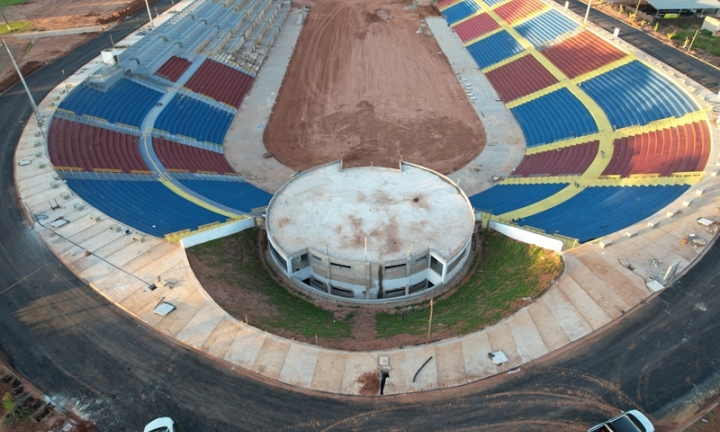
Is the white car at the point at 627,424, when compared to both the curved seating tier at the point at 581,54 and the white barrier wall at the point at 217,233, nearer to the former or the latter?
the white barrier wall at the point at 217,233

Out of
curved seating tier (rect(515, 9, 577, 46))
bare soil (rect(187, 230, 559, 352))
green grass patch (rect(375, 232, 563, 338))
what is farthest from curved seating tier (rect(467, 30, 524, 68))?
bare soil (rect(187, 230, 559, 352))

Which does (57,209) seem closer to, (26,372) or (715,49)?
(26,372)

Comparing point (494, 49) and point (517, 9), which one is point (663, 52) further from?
point (517, 9)

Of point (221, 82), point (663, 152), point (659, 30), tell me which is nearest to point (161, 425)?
point (663, 152)

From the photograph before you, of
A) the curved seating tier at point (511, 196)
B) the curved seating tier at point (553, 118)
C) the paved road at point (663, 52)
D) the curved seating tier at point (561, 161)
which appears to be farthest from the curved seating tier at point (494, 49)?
the curved seating tier at point (511, 196)

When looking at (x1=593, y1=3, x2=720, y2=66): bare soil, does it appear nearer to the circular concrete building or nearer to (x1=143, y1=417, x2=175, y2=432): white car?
the circular concrete building

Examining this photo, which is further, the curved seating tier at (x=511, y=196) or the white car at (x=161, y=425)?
the curved seating tier at (x=511, y=196)

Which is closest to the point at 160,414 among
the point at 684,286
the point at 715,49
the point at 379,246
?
the point at 379,246
